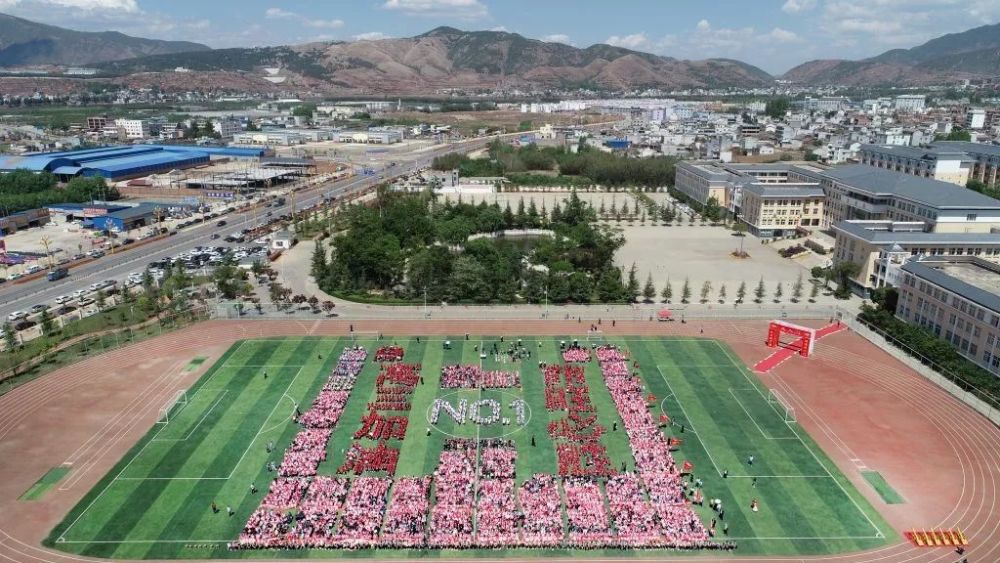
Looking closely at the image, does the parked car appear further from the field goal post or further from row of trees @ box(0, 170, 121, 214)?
the field goal post

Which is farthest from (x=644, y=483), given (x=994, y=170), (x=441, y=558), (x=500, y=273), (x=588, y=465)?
(x=994, y=170)

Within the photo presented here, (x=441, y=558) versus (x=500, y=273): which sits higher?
(x=500, y=273)

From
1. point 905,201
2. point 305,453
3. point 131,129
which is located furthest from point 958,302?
point 131,129

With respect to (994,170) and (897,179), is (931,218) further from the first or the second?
(994,170)

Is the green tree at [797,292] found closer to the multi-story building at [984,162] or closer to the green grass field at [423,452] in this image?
the green grass field at [423,452]

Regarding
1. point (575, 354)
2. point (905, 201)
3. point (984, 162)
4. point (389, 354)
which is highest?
point (984, 162)

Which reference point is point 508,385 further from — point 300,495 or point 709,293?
point 709,293
